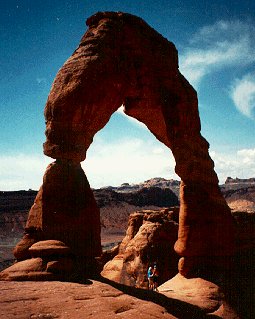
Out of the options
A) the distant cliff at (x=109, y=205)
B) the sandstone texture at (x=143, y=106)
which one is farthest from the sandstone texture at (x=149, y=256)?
the distant cliff at (x=109, y=205)

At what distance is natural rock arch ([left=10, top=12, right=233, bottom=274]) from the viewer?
8.05m

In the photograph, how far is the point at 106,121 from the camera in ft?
32.4

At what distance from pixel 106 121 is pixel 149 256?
337 inches

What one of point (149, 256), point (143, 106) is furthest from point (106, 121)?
point (149, 256)

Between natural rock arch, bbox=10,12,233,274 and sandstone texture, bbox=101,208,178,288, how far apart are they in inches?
201

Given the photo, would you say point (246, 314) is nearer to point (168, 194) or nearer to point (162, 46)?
point (162, 46)

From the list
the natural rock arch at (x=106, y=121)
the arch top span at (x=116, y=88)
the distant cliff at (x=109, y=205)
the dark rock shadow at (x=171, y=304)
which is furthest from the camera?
the distant cliff at (x=109, y=205)

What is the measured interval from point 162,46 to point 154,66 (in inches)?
44.8

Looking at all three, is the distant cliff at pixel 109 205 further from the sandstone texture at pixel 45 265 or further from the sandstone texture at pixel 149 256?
the sandstone texture at pixel 45 265

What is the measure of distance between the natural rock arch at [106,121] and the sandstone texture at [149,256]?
510 cm

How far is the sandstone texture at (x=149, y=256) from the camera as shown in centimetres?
1529

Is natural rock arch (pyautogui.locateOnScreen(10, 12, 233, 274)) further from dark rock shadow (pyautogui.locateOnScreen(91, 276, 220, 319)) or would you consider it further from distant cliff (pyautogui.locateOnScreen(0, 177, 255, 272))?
distant cliff (pyautogui.locateOnScreen(0, 177, 255, 272))

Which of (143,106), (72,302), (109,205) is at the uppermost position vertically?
(143,106)

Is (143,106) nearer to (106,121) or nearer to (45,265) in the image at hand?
(106,121)
